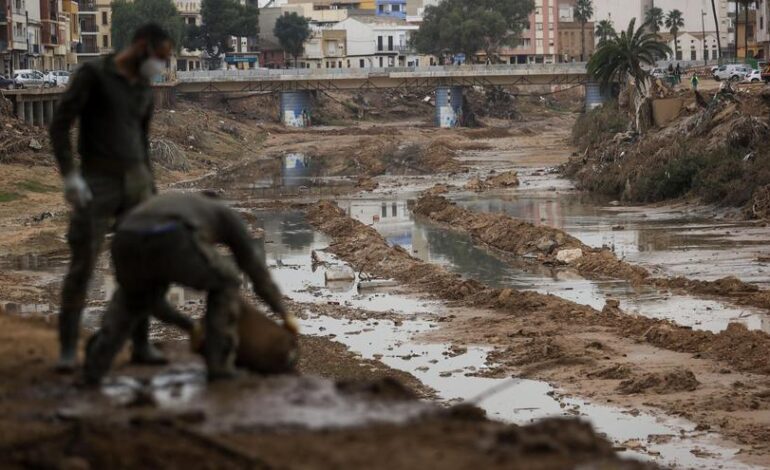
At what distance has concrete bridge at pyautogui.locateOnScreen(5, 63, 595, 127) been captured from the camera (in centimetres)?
10319

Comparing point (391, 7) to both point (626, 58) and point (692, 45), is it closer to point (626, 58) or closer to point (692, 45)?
point (692, 45)

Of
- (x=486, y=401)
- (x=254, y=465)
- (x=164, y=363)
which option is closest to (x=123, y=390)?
(x=164, y=363)

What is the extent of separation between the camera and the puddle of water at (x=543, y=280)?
25156 mm

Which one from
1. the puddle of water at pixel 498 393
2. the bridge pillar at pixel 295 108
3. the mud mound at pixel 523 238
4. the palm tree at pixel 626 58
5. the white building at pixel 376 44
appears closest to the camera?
the puddle of water at pixel 498 393

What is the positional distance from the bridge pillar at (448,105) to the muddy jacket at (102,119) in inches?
3727

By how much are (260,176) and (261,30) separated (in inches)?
3621

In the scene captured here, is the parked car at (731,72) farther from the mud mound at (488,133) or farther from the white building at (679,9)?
the white building at (679,9)

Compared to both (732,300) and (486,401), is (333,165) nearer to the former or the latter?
(732,300)

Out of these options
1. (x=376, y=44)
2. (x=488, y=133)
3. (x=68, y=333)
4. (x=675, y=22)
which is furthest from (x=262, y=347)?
(x=376, y=44)

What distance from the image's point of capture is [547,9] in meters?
167

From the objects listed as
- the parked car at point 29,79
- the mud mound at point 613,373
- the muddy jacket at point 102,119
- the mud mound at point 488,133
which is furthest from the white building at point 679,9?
the muddy jacket at point 102,119

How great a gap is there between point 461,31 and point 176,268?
12355cm

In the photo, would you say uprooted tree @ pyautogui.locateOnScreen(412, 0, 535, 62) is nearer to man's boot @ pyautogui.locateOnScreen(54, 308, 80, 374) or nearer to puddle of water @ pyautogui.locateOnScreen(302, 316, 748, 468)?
puddle of water @ pyautogui.locateOnScreen(302, 316, 748, 468)

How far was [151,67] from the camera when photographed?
9562 mm
